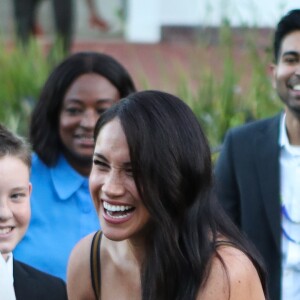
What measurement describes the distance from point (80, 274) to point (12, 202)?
0.35m

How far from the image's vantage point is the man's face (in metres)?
4.31

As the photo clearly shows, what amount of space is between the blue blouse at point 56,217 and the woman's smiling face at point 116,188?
4.03ft

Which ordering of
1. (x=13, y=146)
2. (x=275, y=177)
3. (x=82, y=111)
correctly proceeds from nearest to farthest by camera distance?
1. (x=13, y=146)
2. (x=275, y=177)
3. (x=82, y=111)

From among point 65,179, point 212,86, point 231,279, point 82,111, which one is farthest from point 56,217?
point 212,86

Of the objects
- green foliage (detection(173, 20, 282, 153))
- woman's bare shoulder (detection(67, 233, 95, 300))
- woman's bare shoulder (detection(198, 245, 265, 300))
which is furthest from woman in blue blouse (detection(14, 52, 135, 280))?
green foliage (detection(173, 20, 282, 153))

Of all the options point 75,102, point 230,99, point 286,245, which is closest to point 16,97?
point 230,99

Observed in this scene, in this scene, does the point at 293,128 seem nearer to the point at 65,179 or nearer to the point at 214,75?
the point at 65,179

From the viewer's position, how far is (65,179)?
451 centimetres

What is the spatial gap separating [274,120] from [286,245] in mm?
537

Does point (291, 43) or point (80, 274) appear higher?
point (291, 43)

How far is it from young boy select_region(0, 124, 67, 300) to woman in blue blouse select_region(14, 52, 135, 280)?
78 centimetres

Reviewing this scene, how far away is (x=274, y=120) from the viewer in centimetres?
446

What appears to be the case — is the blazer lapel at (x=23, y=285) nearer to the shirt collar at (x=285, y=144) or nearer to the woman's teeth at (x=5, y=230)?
the woman's teeth at (x=5, y=230)

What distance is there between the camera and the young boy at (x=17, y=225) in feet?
11.2
